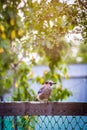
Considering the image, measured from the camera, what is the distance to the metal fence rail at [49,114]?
450cm

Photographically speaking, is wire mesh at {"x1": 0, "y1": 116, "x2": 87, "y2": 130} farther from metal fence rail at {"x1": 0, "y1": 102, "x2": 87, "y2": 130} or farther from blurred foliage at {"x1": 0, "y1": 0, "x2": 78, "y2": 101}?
blurred foliage at {"x1": 0, "y1": 0, "x2": 78, "y2": 101}

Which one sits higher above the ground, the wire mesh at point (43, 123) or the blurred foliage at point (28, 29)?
the blurred foliage at point (28, 29)

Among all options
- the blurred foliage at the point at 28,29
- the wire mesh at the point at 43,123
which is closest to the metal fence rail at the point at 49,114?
the wire mesh at the point at 43,123

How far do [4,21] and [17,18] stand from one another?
0.17 metres

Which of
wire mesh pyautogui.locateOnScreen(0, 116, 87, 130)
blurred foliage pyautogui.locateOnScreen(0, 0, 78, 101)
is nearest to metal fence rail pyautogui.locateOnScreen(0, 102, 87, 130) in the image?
wire mesh pyautogui.locateOnScreen(0, 116, 87, 130)

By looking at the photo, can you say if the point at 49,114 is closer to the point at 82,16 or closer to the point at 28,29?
the point at 82,16

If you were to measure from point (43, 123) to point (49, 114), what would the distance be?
0.98 ft

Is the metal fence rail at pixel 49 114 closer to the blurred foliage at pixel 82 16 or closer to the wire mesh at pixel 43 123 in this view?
the wire mesh at pixel 43 123

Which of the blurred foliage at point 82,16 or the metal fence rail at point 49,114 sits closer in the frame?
the metal fence rail at point 49,114

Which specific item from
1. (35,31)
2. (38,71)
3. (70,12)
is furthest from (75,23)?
(38,71)

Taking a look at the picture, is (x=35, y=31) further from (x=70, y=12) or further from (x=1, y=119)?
(x=1, y=119)

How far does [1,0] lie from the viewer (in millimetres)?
4391

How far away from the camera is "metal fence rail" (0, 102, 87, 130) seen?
450 cm

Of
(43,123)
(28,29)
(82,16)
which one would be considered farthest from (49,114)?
(28,29)
